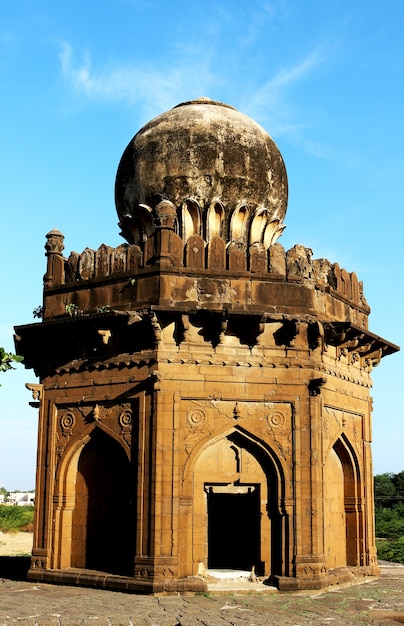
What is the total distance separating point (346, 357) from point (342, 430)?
4.18 ft

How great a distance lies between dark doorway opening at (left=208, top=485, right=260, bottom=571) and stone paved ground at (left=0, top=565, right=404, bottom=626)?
1.15 metres

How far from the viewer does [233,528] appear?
1280 cm

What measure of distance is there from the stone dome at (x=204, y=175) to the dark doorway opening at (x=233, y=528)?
4.39m

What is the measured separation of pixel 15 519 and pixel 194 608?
83.0 feet

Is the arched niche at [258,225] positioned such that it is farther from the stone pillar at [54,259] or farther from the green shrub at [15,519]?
the green shrub at [15,519]

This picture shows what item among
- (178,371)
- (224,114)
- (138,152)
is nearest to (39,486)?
(178,371)

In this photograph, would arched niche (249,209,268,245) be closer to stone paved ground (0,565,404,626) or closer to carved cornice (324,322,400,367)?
carved cornice (324,322,400,367)

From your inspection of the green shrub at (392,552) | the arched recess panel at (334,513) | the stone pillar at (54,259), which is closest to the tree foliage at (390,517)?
the green shrub at (392,552)

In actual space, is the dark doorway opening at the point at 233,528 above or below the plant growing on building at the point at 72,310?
below

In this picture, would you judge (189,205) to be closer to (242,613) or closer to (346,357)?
(346,357)

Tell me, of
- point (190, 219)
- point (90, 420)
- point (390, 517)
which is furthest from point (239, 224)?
point (390, 517)

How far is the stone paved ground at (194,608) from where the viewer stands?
835cm

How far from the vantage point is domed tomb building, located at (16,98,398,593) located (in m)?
10.7

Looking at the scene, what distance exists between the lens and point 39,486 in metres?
11.9
